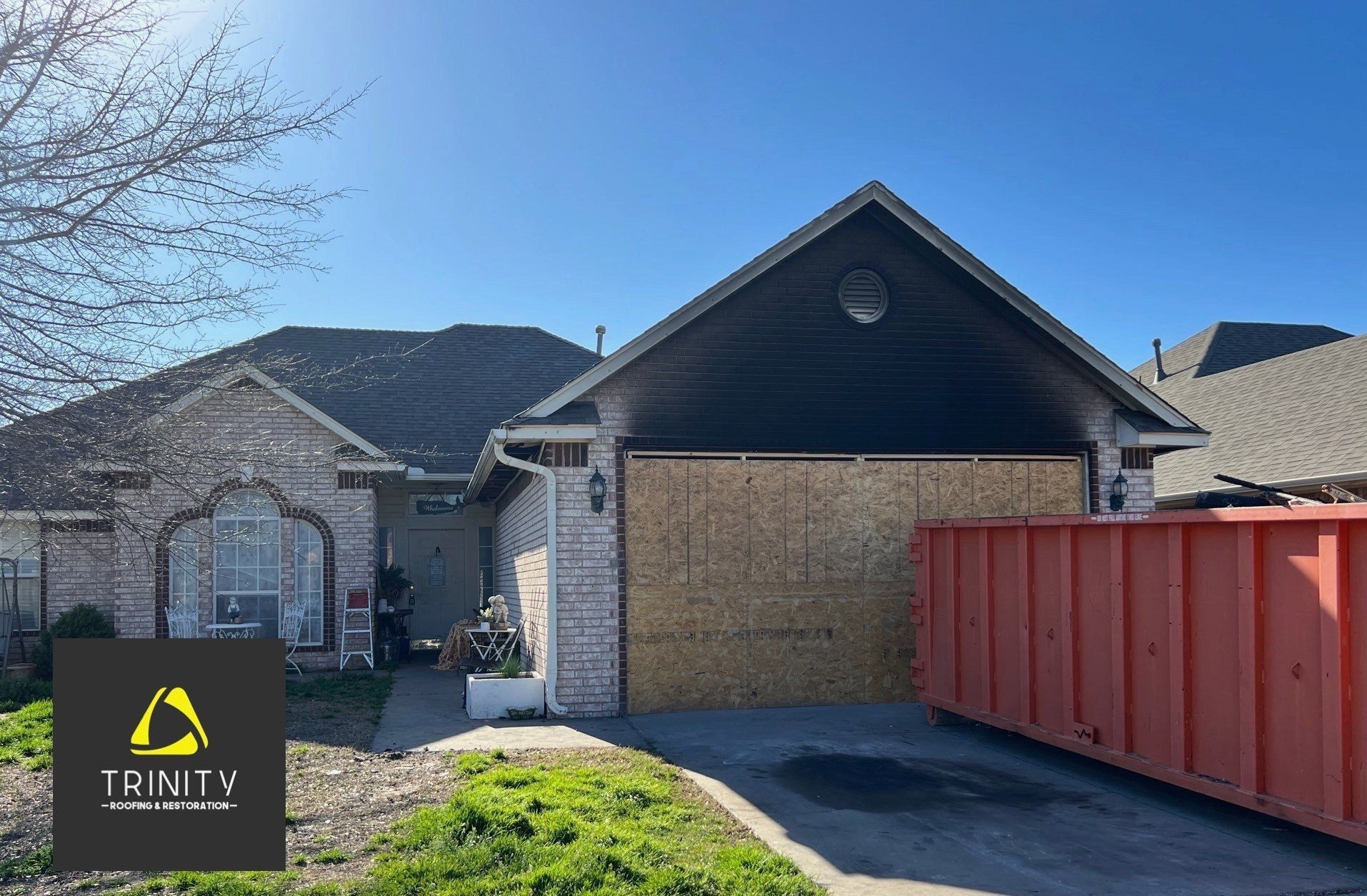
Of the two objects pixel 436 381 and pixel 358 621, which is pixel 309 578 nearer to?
pixel 358 621

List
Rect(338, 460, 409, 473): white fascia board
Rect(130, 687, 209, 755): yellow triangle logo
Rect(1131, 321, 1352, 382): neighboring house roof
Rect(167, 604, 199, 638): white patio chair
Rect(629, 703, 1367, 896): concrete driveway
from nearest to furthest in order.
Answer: Rect(130, 687, 209, 755): yellow triangle logo
Rect(629, 703, 1367, 896): concrete driveway
Rect(167, 604, 199, 638): white patio chair
Rect(338, 460, 409, 473): white fascia board
Rect(1131, 321, 1352, 382): neighboring house roof

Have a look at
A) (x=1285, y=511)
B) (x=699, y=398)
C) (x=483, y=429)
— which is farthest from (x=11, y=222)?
(x=483, y=429)

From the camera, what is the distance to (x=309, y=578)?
54.5 feet

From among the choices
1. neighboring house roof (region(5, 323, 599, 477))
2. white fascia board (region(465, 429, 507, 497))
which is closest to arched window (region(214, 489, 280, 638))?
neighboring house roof (region(5, 323, 599, 477))

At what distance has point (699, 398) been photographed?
11.5 m

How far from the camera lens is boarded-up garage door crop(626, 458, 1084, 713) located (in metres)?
11.3

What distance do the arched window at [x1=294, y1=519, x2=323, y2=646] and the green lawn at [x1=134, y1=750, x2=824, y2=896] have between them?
32.1 ft

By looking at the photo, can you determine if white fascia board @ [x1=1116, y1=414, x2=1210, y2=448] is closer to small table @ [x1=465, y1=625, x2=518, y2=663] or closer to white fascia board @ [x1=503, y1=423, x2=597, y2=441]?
white fascia board @ [x1=503, y1=423, x2=597, y2=441]

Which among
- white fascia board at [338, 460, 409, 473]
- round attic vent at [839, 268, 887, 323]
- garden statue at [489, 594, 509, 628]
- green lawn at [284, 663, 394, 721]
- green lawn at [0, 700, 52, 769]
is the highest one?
round attic vent at [839, 268, 887, 323]

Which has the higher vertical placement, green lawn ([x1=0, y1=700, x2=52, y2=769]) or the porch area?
green lawn ([x1=0, y1=700, x2=52, y2=769])

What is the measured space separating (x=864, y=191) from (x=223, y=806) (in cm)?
916

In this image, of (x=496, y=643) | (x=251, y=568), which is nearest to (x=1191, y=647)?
(x=496, y=643)

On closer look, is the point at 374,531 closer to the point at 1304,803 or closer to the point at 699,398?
the point at 699,398

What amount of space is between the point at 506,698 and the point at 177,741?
21.2 feet
